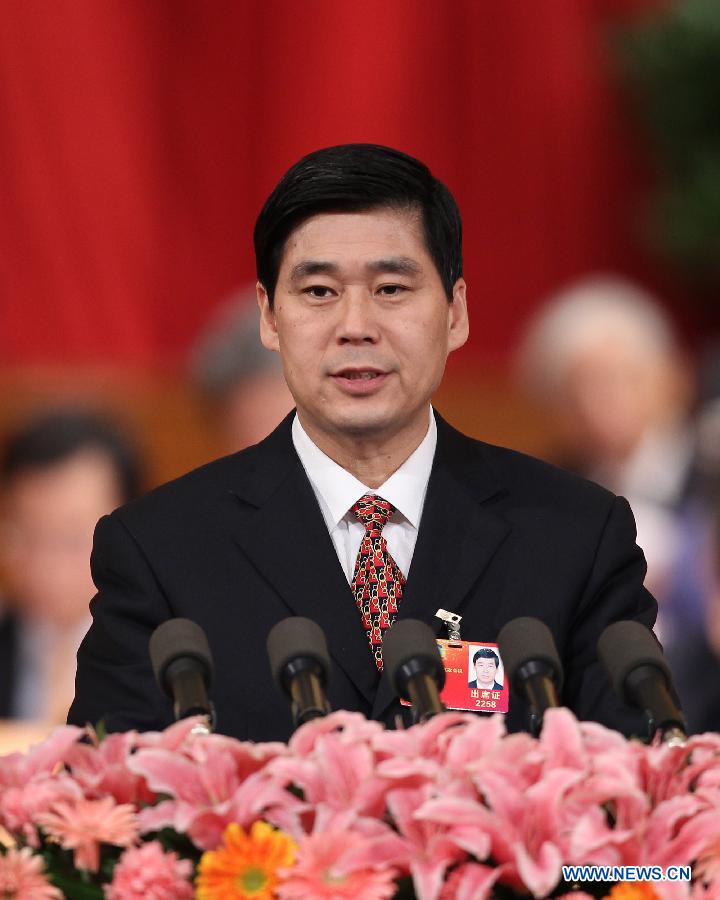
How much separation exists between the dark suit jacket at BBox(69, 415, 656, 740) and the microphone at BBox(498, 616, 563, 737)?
1.23ft

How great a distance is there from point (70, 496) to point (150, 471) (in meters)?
0.20

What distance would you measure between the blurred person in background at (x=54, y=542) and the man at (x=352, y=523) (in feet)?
4.86

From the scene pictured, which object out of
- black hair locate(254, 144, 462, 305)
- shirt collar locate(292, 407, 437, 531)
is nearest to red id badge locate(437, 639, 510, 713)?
shirt collar locate(292, 407, 437, 531)

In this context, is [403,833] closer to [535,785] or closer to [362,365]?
[535,785]

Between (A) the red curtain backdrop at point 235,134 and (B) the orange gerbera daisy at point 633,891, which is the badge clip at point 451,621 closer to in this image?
(B) the orange gerbera daisy at point 633,891

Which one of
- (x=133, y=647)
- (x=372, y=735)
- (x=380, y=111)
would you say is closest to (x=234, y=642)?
(x=133, y=647)

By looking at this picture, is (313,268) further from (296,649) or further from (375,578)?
(296,649)

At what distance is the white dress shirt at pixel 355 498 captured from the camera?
1.94m

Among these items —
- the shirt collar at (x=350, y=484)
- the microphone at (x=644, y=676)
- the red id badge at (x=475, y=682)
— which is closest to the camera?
the microphone at (x=644, y=676)

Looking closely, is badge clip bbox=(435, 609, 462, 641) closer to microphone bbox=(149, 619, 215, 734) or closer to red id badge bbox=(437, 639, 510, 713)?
red id badge bbox=(437, 639, 510, 713)

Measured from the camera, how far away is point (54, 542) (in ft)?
11.2

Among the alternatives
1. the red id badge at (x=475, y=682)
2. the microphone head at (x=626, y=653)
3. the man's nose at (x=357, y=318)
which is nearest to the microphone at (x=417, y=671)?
the microphone head at (x=626, y=653)

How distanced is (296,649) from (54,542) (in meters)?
2.14

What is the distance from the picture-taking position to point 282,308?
1.92 metres
